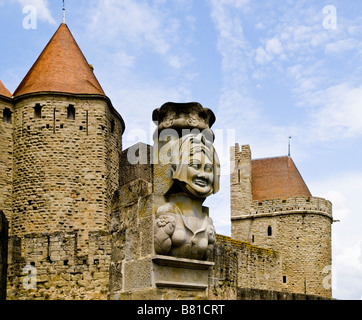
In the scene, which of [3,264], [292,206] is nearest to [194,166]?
[3,264]

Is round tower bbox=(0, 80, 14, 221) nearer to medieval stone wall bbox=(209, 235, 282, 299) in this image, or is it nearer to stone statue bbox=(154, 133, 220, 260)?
medieval stone wall bbox=(209, 235, 282, 299)

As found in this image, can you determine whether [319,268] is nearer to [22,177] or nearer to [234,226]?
[234,226]

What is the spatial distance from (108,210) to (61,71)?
5232 millimetres

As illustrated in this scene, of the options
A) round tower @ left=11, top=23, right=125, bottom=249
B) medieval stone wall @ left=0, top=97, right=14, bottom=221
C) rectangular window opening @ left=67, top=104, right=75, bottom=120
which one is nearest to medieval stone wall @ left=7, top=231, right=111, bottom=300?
round tower @ left=11, top=23, right=125, bottom=249

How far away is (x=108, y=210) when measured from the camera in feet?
73.3

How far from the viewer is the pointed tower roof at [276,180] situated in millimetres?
36125

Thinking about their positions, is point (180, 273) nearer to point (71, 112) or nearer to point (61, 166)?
point (61, 166)

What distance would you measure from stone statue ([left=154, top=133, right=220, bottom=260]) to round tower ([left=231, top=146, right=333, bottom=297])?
27904 mm

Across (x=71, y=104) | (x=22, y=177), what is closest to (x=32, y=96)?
(x=71, y=104)

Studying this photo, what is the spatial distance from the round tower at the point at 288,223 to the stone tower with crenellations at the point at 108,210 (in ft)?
0.18

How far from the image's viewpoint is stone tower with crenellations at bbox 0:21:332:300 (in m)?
5.68

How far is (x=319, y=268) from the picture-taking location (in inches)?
1324

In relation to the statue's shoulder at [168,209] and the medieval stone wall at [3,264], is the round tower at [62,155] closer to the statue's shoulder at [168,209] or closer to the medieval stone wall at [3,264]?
the medieval stone wall at [3,264]

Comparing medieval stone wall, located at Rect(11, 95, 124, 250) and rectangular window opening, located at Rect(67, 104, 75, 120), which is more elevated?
rectangular window opening, located at Rect(67, 104, 75, 120)
